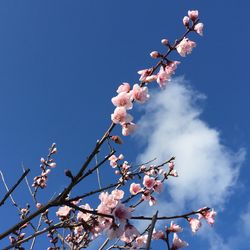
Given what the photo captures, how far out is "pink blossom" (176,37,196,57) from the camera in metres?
3.67

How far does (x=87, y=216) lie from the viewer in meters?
3.03

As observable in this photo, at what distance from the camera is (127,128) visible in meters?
3.31

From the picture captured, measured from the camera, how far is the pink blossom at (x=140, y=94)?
337 cm

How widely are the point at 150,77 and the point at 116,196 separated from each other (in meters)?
1.15

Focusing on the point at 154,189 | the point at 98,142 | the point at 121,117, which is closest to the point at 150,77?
the point at 121,117

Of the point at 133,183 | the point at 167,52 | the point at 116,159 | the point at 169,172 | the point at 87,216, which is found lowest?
the point at 87,216

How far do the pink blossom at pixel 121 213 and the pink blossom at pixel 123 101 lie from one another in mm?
1003

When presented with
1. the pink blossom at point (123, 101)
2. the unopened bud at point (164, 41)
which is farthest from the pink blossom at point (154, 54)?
the pink blossom at point (123, 101)

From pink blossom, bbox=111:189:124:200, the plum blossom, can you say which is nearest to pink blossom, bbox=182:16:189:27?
the plum blossom

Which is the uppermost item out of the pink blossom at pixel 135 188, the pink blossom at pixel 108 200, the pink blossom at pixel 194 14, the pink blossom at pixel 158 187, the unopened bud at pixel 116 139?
the pink blossom at pixel 194 14

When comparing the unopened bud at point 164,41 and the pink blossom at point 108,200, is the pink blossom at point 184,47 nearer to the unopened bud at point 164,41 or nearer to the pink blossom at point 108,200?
the unopened bud at point 164,41

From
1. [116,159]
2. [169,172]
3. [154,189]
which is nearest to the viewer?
[154,189]

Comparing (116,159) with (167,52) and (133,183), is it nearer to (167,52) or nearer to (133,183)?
(133,183)

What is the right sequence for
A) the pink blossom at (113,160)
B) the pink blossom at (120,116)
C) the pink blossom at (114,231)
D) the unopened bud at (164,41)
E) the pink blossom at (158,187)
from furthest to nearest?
the pink blossom at (113,160) < the pink blossom at (158,187) < the unopened bud at (164,41) < the pink blossom at (120,116) < the pink blossom at (114,231)
